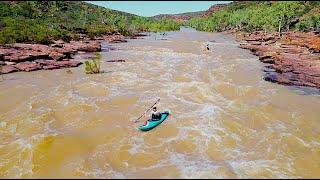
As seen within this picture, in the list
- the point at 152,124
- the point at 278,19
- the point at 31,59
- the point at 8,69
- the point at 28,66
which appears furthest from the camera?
the point at 278,19

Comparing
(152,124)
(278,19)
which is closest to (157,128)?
(152,124)

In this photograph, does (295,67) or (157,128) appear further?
(295,67)

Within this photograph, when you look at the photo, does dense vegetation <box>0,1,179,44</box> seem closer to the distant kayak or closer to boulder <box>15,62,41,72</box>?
boulder <box>15,62,41,72</box>

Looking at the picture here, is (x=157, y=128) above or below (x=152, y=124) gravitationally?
below

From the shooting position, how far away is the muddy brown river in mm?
16344

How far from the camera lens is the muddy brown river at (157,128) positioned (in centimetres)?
1634

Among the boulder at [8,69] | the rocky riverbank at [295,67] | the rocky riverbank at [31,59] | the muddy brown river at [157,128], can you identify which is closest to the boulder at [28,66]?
the rocky riverbank at [31,59]

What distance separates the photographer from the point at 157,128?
69.2 ft

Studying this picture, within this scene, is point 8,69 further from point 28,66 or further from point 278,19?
Answer: point 278,19

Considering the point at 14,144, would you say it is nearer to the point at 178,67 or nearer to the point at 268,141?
the point at 268,141

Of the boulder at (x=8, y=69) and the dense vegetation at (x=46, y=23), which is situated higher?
the dense vegetation at (x=46, y=23)

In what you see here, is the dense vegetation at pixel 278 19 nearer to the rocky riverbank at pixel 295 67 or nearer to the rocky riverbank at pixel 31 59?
the rocky riverbank at pixel 295 67

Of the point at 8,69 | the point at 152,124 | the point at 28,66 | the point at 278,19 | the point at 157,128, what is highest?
the point at 278,19

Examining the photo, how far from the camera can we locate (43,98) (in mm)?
27469
